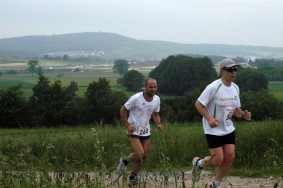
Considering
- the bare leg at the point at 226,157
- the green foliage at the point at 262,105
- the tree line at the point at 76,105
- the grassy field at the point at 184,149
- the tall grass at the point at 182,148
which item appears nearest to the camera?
the bare leg at the point at 226,157

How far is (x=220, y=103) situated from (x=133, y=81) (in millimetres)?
81564

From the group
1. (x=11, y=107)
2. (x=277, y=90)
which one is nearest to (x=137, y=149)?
(x=11, y=107)

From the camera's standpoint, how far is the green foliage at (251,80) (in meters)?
75.8

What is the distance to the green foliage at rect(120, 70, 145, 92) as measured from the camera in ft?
288

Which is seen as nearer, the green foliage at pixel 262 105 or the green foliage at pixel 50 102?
the green foliage at pixel 262 105

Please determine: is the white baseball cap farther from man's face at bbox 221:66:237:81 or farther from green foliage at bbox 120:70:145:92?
green foliage at bbox 120:70:145:92

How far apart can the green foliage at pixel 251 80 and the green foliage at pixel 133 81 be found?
18.6m

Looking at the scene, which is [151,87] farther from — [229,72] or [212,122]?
[212,122]

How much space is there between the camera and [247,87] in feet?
250

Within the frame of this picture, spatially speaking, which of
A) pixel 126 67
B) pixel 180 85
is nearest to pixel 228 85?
pixel 180 85

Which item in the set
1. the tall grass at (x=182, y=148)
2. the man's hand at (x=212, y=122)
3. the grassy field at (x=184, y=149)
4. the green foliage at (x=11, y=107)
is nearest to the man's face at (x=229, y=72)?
the man's hand at (x=212, y=122)

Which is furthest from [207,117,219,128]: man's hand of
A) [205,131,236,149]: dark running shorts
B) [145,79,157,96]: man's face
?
[145,79,157,96]: man's face

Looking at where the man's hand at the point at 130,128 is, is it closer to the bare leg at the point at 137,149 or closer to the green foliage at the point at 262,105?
the bare leg at the point at 137,149

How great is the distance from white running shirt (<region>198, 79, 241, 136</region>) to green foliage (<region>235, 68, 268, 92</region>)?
228ft
